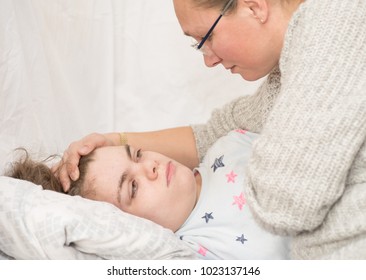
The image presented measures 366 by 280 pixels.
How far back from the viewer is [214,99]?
2086 mm

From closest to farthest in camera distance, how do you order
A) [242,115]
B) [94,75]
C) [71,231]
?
[71,231] < [242,115] < [94,75]

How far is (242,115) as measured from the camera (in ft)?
5.41

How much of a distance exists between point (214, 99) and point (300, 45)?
0.93 m

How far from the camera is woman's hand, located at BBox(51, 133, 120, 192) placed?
1.44 metres

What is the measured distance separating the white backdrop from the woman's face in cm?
68

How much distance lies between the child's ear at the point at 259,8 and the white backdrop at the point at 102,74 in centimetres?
82

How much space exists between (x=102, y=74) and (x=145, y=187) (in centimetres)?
76

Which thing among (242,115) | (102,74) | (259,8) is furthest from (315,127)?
(102,74)

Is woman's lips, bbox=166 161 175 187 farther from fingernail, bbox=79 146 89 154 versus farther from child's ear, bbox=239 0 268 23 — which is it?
child's ear, bbox=239 0 268 23

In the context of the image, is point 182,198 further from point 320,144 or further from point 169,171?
point 320,144

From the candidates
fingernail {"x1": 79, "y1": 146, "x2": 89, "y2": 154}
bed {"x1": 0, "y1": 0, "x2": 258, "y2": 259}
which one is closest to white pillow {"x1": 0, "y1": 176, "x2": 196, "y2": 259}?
fingernail {"x1": 79, "y1": 146, "x2": 89, "y2": 154}

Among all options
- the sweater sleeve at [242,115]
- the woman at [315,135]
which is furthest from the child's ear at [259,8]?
the sweater sleeve at [242,115]

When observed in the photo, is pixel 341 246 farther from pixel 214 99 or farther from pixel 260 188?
pixel 214 99
